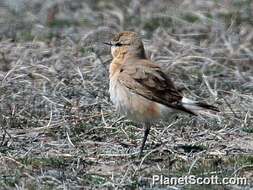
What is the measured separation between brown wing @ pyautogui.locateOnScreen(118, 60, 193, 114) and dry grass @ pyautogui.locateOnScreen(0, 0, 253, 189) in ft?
1.57

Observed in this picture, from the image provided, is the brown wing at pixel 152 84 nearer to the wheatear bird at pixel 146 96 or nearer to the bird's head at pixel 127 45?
the wheatear bird at pixel 146 96

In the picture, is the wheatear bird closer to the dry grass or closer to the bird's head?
the bird's head

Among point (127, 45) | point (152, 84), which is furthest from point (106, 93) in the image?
point (152, 84)

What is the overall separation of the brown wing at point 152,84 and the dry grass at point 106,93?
0.48m

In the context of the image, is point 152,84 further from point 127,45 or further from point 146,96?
point 127,45

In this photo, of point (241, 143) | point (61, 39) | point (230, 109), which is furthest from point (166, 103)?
point (61, 39)

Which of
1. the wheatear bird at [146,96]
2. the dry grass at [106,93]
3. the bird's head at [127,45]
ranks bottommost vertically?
the dry grass at [106,93]

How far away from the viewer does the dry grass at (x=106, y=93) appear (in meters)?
7.18

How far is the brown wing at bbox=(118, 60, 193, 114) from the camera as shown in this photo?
24.3 feet

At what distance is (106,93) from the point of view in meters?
9.48

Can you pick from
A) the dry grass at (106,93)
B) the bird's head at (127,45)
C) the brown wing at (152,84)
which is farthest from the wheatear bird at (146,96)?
the dry grass at (106,93)

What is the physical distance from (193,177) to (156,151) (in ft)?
2.49

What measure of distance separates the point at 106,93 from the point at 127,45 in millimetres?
1591

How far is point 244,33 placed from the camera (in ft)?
40.3
